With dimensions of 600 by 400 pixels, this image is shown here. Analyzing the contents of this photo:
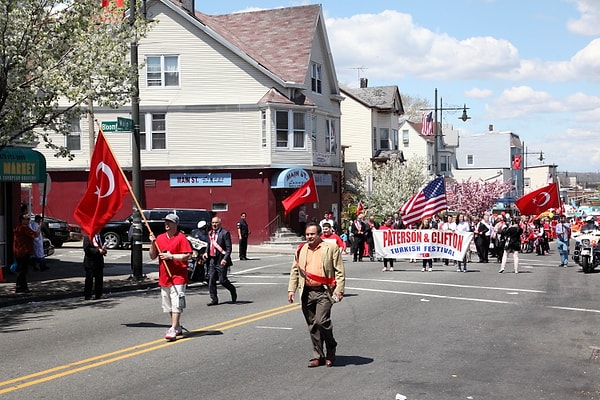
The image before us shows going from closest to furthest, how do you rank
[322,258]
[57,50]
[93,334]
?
[322,258]
[93,334]
[57,50]

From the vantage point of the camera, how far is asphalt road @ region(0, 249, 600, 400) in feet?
30.1

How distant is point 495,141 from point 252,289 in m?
100

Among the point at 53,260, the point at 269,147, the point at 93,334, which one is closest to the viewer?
the point at 93,334

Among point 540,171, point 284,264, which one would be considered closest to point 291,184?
point 284,264

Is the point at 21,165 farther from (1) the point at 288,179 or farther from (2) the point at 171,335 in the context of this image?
(1) the point at 288,179

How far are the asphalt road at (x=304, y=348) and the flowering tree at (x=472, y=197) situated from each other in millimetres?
59981

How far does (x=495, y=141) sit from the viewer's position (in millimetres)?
116562

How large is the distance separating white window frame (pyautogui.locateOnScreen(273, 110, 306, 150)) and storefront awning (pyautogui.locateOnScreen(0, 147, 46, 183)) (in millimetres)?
19983

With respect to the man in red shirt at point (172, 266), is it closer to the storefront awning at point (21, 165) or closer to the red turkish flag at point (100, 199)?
the red turkish flag at point (100, 199)

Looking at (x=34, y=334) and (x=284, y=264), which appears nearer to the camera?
(x=34, y=334)

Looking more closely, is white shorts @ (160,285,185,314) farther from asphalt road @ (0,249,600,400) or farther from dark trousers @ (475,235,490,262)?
dark trousers @ (475,235,490,262)

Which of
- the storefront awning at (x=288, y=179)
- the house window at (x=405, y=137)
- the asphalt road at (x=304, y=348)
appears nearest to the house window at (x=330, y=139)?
the storefront awning at (x=288, y=179)

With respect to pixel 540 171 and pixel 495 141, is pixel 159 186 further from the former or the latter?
pixel 540 171

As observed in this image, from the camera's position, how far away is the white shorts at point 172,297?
12438 millimetres
